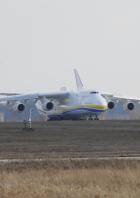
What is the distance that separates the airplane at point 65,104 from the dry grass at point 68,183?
66.7 meters

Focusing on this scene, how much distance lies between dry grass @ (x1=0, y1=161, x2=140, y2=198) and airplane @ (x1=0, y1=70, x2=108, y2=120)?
66727 mm

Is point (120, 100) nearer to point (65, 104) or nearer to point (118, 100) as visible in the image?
point (118, 100)

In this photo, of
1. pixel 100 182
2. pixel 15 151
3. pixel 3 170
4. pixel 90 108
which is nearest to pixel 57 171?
pixel 3 170

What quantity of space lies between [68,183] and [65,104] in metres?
76.5

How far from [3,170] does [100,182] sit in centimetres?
555

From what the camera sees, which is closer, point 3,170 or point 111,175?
point 111,175

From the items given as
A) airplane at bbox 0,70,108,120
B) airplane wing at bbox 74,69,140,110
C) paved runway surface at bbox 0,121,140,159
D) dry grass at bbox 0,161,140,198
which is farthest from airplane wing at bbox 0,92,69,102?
dry grass at bbox 0,161,140,198

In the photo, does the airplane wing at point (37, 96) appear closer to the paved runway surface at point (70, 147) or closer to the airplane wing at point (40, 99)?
the airplane wing at point (40, 99)

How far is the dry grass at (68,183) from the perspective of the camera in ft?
54.4

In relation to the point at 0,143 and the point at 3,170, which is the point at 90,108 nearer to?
the point at 0,143

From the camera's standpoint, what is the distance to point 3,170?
24.1 metres

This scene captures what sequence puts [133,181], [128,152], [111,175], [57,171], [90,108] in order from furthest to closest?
[90,108]
[128,152]
[57,171]
[111,175]
[133,181]

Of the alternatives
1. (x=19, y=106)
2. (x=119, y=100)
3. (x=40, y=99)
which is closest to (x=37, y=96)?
(x=40, y=99)

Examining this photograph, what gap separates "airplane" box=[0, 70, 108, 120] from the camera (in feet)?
302
